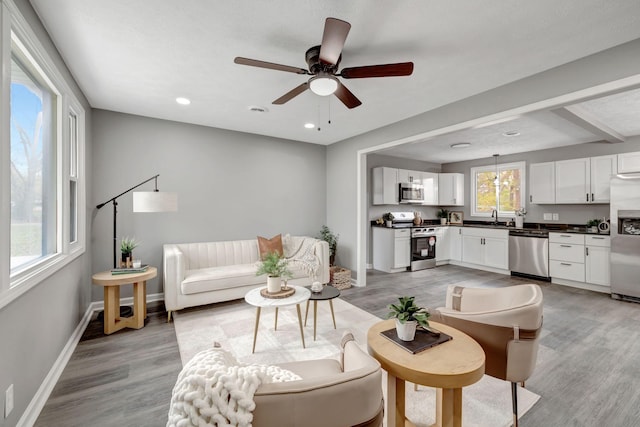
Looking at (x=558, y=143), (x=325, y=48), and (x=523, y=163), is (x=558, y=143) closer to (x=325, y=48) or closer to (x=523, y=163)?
(x=523, y=163)

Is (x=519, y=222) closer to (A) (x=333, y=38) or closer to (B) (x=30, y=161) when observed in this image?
(A) (x=333, y=38)

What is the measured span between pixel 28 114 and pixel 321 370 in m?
2.65

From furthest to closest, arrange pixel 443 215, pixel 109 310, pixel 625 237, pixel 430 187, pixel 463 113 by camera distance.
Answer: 1. pixel 443 215
2. pixel 430 187
3. pixel 625 237
4. pixel 463 113
5. pixel 109 310

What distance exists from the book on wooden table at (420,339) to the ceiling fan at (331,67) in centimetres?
172

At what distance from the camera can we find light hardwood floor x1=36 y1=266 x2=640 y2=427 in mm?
1778

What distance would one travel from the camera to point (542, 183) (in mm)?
5418

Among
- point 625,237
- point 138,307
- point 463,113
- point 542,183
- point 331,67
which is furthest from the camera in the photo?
point 542,183

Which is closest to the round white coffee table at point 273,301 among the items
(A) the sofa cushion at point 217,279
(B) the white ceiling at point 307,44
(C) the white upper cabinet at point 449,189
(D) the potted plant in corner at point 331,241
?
(A) the sofa cushion at point 217,279

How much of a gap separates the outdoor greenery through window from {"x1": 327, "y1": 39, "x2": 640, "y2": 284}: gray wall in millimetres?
3816

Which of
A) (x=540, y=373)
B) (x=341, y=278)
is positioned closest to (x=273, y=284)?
(x=341, y=278)

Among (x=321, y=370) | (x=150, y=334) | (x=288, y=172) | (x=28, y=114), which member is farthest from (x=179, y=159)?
(x=321, y=370)

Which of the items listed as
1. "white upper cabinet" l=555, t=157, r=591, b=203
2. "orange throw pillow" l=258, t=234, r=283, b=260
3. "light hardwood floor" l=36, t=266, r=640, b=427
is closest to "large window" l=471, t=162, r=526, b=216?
"white upper cabinet" l=555, t=157, r=591, b=203

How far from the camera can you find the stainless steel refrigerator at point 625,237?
3.87 m

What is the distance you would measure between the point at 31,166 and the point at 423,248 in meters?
5.95
